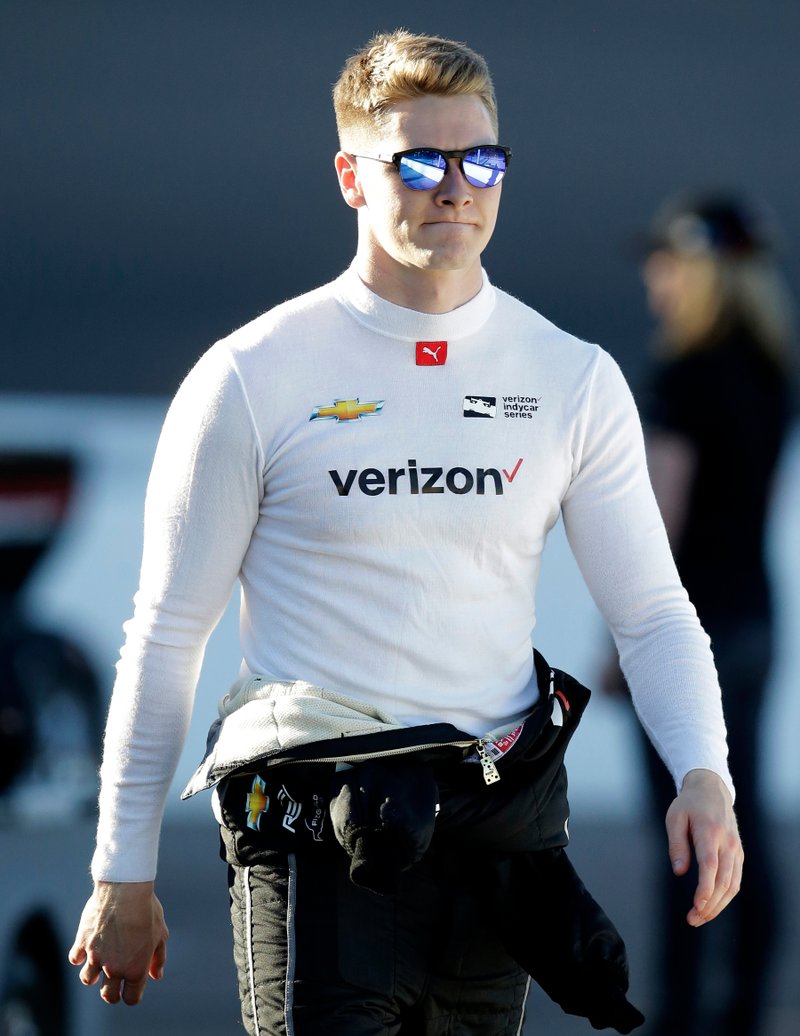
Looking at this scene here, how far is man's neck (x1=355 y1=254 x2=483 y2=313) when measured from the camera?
5.85ft

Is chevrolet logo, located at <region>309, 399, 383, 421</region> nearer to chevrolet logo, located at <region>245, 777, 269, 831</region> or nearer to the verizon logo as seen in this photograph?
the verizon logo

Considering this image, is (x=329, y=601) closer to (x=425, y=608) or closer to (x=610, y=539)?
(x=425, y=608)

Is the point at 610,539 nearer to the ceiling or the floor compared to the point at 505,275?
nearer to the floor

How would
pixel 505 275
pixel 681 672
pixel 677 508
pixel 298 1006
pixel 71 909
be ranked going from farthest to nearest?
pixel 505 275 → pixel 677 508 → pixel 71 909 → pixel 681 672 → pixel 298 1006

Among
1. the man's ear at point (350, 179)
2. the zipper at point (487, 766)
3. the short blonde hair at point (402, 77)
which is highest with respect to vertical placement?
the short blonde hair at point (402, 77)

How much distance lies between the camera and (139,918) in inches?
69.3

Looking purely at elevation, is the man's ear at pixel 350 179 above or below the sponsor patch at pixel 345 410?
above

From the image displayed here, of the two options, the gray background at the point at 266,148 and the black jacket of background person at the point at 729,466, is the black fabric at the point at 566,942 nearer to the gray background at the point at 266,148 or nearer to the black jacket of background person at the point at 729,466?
the black jacket of background person at the point at 729,466

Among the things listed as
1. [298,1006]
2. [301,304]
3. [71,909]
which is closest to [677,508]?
[71,909]

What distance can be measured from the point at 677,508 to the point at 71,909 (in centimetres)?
130

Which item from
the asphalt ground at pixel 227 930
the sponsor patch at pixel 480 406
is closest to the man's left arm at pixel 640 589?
the sponsor patch at pixel 480 406

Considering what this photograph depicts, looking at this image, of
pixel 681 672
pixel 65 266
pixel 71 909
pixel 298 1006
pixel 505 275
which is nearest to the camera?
pixel 298 1006

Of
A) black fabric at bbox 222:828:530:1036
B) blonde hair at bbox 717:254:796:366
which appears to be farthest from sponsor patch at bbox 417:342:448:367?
blonde hair at bbox 717:254:796:366

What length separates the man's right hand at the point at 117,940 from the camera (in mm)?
1742
